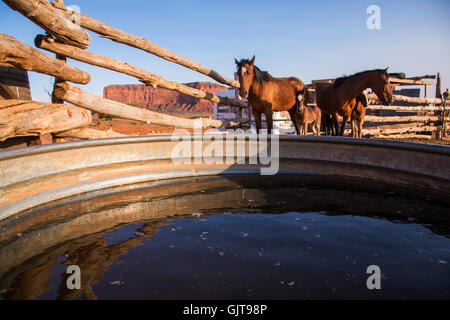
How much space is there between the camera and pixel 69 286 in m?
1.62

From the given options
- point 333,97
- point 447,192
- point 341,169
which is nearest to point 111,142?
point 341,169

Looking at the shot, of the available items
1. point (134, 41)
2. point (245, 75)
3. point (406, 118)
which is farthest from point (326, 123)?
point (406, 118)

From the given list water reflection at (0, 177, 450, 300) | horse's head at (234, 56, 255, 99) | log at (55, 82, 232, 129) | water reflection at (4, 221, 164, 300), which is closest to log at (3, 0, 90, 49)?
log at (55, 82, 232, 129)

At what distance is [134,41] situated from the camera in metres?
5.84

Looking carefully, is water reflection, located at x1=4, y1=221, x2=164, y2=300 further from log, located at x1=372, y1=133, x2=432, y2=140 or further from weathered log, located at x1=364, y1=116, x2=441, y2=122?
log, located at x1=372, y1=133, x2=432, y2=140

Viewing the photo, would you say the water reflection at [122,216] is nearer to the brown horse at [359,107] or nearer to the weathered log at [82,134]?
the weathered log at [82,134]

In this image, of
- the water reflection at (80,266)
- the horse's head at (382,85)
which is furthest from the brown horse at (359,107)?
the water reflection at (80,266)

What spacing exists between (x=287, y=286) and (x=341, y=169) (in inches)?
126

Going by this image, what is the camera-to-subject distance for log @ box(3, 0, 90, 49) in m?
3.98

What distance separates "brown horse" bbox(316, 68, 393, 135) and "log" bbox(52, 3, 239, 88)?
3.44 m

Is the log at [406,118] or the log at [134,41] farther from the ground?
the log at [134,41]

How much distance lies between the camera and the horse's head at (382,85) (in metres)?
6.57

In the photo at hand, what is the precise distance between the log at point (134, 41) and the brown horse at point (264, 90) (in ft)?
4.69
